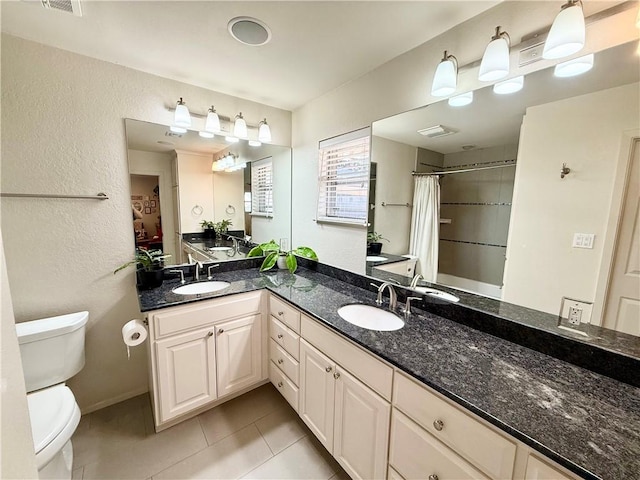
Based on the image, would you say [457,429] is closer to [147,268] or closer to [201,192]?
[147,268]

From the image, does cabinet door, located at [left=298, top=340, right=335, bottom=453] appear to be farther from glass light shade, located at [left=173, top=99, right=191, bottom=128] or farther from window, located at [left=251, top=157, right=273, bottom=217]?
glass light shade, located at [left=173, top=99, right=191, bottom=128]

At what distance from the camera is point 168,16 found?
4.14 feet

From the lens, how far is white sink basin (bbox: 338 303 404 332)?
1.45m

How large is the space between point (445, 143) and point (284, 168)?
1522 mm

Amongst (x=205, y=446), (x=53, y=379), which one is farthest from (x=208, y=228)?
(x=205, y=446)

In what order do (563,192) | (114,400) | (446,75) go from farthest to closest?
(114,400)
(446,75)
(563,192)

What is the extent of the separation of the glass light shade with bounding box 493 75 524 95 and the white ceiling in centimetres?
34

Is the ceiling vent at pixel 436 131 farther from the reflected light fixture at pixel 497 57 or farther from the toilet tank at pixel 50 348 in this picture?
the toilet tank at pixel 50 348

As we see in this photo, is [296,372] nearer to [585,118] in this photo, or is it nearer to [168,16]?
[585,118]

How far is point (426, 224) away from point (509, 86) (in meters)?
0.75

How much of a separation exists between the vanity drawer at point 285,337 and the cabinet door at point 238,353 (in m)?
0.10

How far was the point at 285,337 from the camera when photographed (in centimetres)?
172

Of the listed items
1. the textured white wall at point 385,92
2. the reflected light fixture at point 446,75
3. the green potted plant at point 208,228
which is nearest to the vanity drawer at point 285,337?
the textured white wall at point 385,92

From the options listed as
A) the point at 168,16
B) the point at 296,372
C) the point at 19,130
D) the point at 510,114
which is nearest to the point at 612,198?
the point at 510,114
